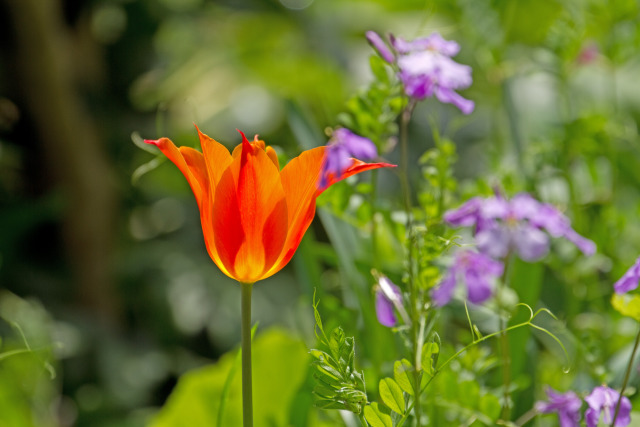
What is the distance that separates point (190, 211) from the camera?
1.36 metres

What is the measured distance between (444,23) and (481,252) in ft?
4.76

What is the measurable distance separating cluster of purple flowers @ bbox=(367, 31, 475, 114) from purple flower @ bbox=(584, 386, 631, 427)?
0.45ft

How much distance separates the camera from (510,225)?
0.36 metres

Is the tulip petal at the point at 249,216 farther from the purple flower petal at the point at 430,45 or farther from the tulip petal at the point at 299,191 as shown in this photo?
the purple flower petal at the point at 430,45

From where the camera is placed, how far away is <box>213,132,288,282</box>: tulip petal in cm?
25

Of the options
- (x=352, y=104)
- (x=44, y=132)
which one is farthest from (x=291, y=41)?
(x=352, y=104)

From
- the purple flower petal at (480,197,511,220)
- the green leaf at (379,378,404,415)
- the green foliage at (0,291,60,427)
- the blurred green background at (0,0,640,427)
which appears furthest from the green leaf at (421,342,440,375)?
the blurred green background at (0,0,640,427)

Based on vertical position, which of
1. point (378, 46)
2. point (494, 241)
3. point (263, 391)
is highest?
point (378, 46)

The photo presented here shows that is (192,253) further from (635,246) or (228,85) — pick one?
(635,246)

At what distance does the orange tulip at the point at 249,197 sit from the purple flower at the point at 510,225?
4.5 inches

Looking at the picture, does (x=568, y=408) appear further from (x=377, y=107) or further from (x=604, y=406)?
(x=377, y=107)

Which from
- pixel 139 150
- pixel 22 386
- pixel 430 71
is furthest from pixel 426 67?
pixel 139 150

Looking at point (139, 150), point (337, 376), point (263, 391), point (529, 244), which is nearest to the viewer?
point (337, 376)

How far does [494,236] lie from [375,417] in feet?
0.43
